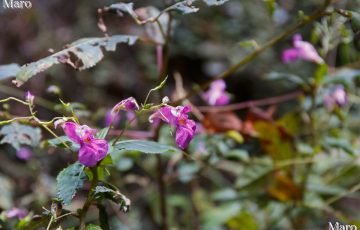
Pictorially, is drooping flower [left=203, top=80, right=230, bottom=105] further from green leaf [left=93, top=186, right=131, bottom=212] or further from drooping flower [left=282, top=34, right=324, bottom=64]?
green leaf [left=93, top=186, right=131, bottom=212]

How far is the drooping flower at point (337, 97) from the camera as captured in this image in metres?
1.09

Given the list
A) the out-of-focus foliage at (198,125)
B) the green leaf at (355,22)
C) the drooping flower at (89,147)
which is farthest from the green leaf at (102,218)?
the green leaf at (355,22)

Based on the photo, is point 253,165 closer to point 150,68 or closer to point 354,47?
point 354,47

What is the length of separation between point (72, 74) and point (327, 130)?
135 centimetres

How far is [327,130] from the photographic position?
1224 mm

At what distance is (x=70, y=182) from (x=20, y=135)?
0.82 feet

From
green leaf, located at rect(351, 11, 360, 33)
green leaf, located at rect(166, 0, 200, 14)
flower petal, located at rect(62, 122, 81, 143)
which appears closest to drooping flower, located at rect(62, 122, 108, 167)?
flower petal, located at rect(62, 122, 81, 143)

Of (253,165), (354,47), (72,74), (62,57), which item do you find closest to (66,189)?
(62,57)

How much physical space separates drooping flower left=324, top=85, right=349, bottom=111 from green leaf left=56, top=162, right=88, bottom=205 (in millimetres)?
678

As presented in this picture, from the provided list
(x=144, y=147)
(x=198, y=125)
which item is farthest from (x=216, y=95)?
(x=144, y=147)

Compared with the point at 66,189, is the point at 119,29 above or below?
below

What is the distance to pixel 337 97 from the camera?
3.59 feet

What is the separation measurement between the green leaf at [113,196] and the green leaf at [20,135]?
24 cm

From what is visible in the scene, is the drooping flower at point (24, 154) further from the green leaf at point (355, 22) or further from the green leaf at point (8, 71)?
the green leaf at point (355, 22)
